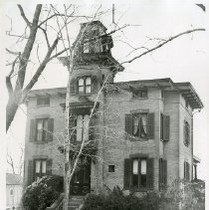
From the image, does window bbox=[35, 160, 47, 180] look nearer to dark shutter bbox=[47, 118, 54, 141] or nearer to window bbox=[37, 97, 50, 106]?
dark shutter bbox=[47, 118, 54, 141]

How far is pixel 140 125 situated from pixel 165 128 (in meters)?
0.93

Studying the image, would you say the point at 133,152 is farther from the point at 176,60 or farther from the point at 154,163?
the point at 176,60

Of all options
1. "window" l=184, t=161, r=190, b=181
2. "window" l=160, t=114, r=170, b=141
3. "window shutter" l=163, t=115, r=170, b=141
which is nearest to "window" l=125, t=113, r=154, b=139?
"window" l=160, t=114, r=170, b=141

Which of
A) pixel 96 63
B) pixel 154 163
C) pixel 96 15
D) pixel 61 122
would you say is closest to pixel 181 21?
pixel 96 15

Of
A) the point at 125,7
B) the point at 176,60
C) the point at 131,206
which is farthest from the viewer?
the point at 131,206

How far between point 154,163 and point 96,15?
25.8 feet

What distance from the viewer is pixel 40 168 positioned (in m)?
13.9

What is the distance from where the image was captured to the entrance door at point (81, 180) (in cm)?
1430

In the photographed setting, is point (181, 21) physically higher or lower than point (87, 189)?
higher

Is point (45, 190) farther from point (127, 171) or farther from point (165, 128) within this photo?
point (165, 128)

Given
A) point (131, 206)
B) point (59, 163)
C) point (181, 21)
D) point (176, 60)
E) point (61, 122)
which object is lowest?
point (131, 206)

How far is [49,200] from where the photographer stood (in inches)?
523

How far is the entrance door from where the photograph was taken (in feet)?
46.9

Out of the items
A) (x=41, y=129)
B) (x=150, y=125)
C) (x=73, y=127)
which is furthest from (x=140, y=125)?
(x=41, y=129)
